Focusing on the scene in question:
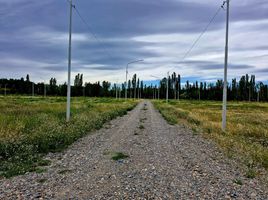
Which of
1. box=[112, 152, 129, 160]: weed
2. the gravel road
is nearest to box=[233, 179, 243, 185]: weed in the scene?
the gravel road

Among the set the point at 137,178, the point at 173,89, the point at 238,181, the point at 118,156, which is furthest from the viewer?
the point at 173,89

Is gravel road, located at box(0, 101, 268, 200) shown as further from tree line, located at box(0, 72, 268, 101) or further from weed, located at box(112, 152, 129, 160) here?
tree line, located at box(0, 72, 268, 101)

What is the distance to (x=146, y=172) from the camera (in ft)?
26.9

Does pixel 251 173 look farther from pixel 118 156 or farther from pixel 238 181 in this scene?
pixel 118 156

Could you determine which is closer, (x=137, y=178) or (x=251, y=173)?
(x=137, y=178)

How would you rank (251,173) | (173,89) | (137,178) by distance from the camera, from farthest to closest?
(173,89) → (251,173) → (137,178)

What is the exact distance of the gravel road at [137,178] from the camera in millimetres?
6402

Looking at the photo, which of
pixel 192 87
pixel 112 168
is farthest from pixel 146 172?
pixel 192 87

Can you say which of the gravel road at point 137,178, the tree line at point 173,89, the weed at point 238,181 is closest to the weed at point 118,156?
the gravel road at point 137,178

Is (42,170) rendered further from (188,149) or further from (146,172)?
(188,149)

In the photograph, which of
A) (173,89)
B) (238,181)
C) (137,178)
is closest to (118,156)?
(137,178)

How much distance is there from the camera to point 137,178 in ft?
24.9

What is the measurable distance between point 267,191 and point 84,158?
210 inches

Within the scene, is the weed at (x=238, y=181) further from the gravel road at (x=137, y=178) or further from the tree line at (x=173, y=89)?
the tree line at (x=173, y=89)
